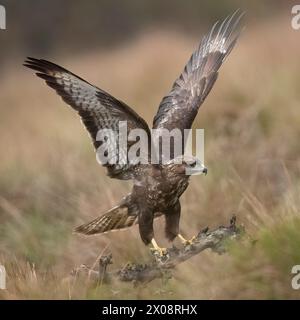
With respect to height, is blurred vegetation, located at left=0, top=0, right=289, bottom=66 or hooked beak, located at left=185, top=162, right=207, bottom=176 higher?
blurred vegetation, located at left=0, top=0, right=289, bottom=66

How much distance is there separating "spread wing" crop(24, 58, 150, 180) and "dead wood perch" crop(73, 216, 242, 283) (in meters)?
0.79

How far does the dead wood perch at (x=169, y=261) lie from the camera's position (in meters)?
7.33

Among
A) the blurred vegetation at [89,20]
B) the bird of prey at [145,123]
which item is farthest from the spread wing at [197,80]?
the blurred vegetation at [89,20]

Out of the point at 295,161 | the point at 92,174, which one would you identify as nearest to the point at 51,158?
the point at 92,174

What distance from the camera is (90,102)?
7500mm

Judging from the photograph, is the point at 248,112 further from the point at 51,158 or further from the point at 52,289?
the point at 52,289

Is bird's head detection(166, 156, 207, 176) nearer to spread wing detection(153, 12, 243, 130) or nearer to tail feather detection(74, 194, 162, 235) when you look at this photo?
tail feather detection(74, 194, 162, 235)

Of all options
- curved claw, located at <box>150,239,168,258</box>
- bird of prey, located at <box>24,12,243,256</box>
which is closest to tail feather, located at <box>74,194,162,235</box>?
bird of prey, located at <box>24,12,243,256</box>

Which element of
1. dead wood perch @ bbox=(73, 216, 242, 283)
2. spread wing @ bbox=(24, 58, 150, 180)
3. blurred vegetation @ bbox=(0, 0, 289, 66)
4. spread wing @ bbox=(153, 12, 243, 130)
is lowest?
dead wood perch @ bbox=(73, 216, 242, 283)

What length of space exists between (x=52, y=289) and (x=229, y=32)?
9.08 ft

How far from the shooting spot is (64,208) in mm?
10453

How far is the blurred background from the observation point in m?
7.25

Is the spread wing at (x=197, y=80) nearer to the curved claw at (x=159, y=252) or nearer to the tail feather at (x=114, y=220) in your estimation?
the tail feather at (x=114, y=220)
